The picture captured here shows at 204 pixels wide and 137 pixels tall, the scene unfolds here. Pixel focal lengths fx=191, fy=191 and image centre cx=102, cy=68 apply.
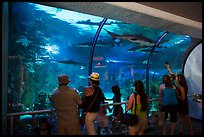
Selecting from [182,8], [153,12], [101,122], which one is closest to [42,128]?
[101,122]

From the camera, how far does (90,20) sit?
19.9m

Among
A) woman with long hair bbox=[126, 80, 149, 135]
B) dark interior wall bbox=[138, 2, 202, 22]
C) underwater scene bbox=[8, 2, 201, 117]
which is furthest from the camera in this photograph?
underwater scene bbox=[8, 2, 201, 117]

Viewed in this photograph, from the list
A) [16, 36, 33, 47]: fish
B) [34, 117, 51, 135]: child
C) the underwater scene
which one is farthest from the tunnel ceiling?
[16, 36, 33, 47]: fish

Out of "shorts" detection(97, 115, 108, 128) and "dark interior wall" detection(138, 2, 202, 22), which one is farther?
"shorts" detection(97, 115, 108, 128)

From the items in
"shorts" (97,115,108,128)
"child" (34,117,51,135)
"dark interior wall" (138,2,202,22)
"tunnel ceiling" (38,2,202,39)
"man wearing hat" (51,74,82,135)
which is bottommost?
"shorts" (97,115,108,128)

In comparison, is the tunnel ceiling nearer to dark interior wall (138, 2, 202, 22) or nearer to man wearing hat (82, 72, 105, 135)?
dark interior wall (138, 2, 202, 22)

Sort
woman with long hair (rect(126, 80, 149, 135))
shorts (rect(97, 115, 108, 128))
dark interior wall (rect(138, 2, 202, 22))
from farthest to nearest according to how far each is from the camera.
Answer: shorts (rect(97, 115, 108, 128)), dark interior wall (rect(138, 2, 202, 22)), woman with long hair (rect(126, 80, 149, 135))

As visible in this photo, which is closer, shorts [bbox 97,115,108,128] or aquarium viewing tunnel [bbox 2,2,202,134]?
shorts [bbox 97,115,108,128]

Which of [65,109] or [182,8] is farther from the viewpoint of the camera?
[182,8]

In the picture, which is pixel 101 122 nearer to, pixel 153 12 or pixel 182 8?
pixel 153 12

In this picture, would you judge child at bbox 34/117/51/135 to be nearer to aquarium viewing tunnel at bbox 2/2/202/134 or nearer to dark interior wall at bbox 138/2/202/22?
dark interior wall at bbox 138/2/202/22

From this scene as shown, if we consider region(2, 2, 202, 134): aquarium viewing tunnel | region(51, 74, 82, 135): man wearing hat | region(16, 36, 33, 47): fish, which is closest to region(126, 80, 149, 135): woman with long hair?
region(51, 74, 82, 135): man wearing hat

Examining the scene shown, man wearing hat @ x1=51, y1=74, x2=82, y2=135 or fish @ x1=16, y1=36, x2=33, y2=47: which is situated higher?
fish @ x1=16, y1=36, x2=33, y2=47

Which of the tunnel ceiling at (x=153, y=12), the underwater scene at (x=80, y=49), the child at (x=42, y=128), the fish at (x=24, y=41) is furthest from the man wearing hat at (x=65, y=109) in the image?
the fish at (x=24, y=41)
